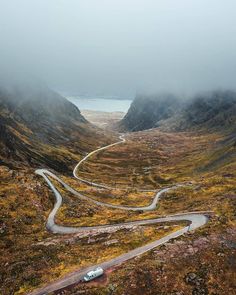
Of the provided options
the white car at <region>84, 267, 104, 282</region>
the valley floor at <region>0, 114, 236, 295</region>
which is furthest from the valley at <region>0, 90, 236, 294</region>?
the white car at <region>84, 267, 104, 282</region>

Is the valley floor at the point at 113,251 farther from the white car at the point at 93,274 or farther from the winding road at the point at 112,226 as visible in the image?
the winding road at the point at 112,226

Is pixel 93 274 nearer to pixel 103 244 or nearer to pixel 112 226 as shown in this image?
pixel 103 244

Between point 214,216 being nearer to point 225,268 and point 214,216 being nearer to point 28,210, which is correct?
point 225,268

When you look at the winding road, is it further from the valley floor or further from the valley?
the valley floor

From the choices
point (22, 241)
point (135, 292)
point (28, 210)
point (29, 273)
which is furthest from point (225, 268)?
point (28, 210)

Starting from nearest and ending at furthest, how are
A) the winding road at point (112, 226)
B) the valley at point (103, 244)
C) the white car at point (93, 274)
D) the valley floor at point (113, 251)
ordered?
1. the white car at point (93, 274)
2. the valley floor at point (113, 251)
3. the winding road at point (112, 226)
4. the valley at point (103, 244)

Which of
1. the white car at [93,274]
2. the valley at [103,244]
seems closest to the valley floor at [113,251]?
the valley at [103,244]

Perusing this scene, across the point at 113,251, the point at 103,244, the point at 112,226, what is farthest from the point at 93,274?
the point at 112,226

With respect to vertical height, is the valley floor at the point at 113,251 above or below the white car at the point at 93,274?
below
